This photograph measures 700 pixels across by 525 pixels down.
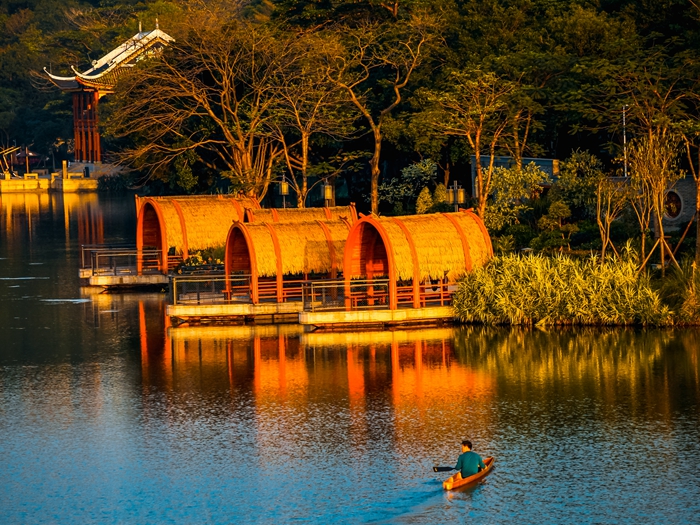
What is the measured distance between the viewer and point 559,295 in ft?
140

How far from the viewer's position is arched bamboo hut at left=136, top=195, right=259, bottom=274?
56.6 metres

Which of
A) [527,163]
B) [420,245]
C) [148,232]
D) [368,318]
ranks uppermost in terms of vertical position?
[527,163]

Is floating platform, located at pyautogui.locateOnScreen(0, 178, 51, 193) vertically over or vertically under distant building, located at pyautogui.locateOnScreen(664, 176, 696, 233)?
over

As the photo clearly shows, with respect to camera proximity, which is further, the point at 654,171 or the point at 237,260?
the point at 237,260

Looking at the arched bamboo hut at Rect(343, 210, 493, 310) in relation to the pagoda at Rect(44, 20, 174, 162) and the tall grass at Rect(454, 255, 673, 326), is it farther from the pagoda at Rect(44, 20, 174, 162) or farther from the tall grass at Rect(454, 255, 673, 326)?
the pagoda at Rect(44, 20, 174, 162)

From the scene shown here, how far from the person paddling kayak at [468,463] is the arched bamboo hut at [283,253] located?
19939mm

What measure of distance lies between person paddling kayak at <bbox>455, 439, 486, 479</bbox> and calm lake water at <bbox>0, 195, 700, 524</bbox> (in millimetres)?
422

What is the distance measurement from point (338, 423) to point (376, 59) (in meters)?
46.3

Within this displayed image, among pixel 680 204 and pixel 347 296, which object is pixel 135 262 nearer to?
pixel 347 296

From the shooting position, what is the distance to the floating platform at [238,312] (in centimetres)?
4534

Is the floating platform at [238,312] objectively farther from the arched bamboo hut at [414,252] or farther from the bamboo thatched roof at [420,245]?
the bamboo thatched roof at [420,245]

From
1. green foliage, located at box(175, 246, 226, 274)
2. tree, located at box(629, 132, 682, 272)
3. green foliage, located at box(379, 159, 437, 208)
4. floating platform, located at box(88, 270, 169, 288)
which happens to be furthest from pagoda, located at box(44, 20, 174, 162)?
tree, located at box(629, 132, 682, 272)

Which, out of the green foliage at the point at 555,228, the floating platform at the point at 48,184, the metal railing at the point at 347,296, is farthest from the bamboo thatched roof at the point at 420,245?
the floating platform at the point at 48,184

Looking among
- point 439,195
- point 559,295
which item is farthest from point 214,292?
point 439,195
